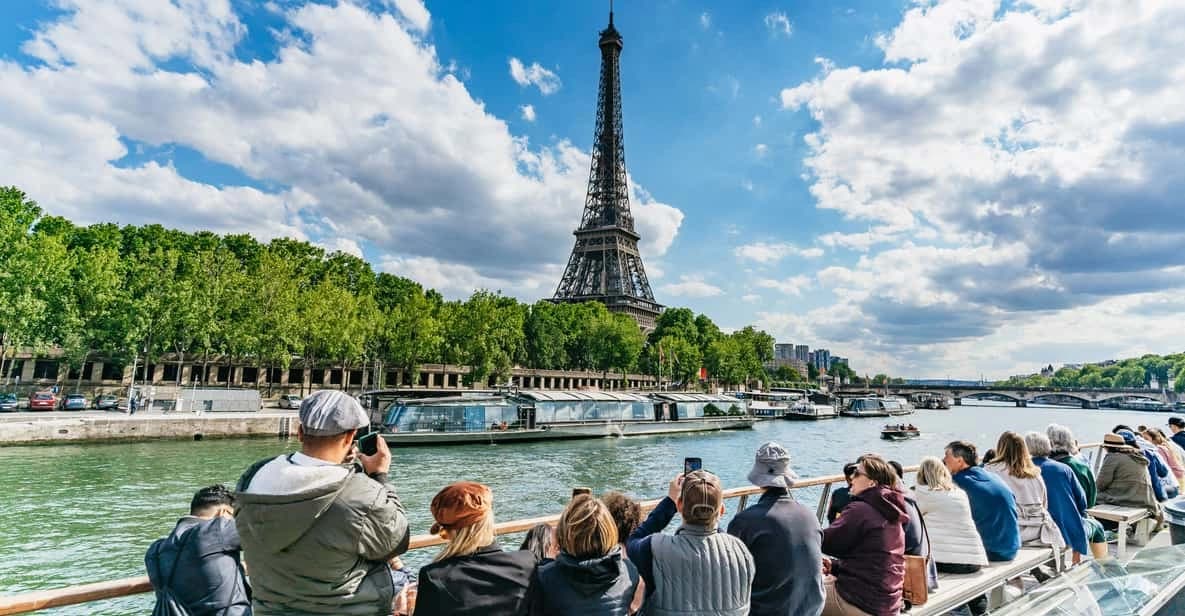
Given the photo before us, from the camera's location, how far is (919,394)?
136875 millimetres

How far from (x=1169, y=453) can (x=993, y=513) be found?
6.71m

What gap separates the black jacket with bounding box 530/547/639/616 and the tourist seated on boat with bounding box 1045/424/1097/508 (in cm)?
612

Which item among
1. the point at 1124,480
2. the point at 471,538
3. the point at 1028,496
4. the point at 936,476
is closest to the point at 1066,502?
the point at 1028,496

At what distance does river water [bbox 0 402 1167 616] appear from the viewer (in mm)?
11062

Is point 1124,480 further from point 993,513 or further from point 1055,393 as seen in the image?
point 1055,393

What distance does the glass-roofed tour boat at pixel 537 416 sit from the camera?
32.3 m

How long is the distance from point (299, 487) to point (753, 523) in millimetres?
2444

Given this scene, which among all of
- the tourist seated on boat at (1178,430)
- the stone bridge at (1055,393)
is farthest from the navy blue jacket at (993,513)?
the stone bridge at (1055,393)

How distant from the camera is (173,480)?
1873 centimetres

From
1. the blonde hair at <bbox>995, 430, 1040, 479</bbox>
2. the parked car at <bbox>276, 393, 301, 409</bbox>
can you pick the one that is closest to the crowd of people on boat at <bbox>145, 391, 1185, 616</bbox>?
the blonde hair at <bbox>995, 430, 1040, 479</bbox>

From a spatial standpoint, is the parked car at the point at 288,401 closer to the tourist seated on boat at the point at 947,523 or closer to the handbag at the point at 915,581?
the tourist seated on boat at the point at 947,523

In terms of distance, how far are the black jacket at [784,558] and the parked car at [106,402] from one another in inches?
1785

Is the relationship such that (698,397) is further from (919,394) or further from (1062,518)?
(919,394)

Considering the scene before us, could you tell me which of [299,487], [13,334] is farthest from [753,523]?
[13,334]
